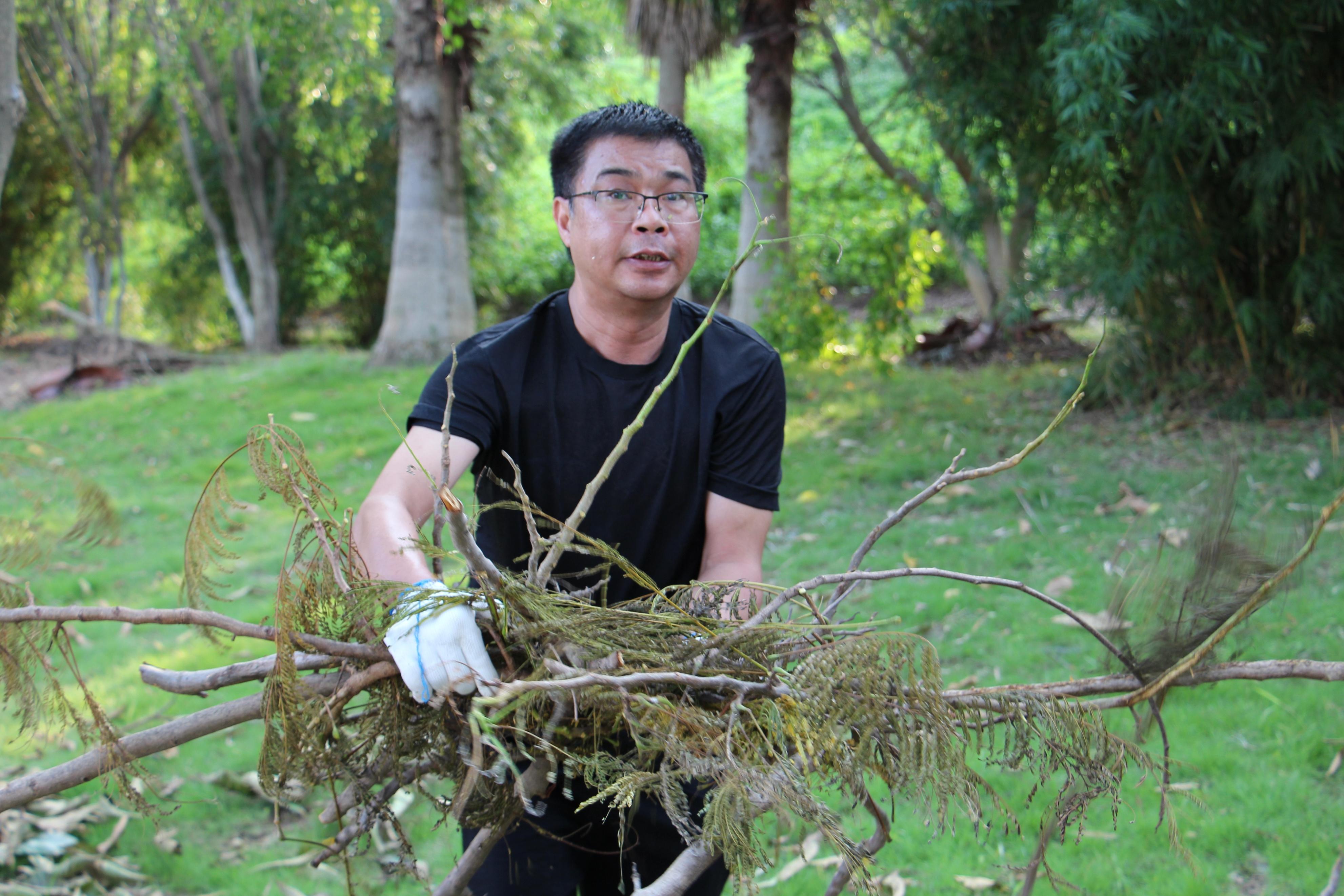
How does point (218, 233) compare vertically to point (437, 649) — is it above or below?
above

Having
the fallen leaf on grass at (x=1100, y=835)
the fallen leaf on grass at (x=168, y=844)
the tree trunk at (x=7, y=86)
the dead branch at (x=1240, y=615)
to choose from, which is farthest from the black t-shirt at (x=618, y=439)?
the fallen leaf on grass at (x=168, y=844)

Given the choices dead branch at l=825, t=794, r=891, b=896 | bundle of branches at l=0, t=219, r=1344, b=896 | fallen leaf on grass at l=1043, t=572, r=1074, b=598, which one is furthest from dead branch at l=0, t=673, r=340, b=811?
fallen leaf on grass at l=1043, t=572, r=1074, b=598

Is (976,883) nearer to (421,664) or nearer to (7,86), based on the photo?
(421,664)

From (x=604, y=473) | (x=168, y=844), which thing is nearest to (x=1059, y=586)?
(x=168, y=844)

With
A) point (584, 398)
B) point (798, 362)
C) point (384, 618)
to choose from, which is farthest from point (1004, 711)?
point (798, 362)

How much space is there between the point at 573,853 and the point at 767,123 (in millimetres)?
7518

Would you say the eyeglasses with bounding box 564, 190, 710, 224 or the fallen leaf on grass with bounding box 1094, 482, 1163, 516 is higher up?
the eyeglasses with bounding box 564, 190, 710, 224

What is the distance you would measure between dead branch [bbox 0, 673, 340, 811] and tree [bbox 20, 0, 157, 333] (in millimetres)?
11990

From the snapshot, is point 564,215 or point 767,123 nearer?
point 564,215

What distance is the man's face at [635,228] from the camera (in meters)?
2.07

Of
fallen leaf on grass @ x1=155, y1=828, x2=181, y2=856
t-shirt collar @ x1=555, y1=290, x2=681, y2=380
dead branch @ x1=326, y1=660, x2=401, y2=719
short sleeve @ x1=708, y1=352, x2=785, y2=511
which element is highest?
t-shirt collar @ x1=555, y1=290, x2=681, y2=380

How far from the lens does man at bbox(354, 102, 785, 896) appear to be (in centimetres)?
208

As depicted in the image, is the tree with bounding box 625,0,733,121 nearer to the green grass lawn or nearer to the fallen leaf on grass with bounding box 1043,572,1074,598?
the green grass lawn

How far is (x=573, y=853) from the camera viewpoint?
2.13m
